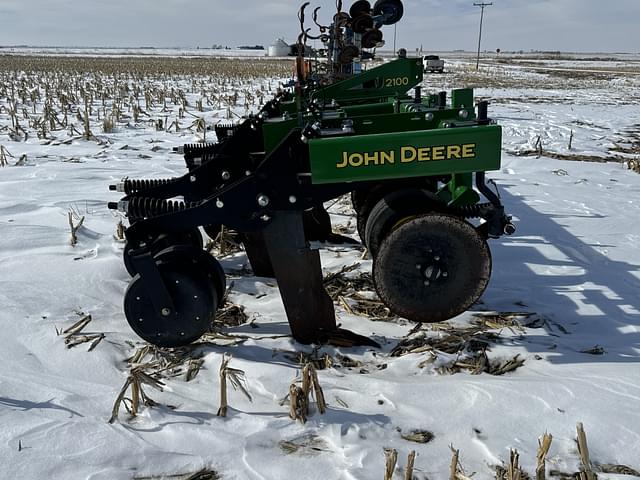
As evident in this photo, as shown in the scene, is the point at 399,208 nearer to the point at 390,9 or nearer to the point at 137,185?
the point at 137,185

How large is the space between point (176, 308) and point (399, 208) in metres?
1.50

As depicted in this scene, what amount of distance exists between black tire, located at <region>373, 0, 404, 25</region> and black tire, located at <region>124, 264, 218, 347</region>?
18.4 feet

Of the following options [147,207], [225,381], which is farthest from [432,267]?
[147,207]

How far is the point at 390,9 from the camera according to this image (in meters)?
7.47

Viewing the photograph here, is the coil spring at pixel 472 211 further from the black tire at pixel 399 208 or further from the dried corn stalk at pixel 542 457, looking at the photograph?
the dried corn stalk at pixel 542 457

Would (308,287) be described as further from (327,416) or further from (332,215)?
(332,215)

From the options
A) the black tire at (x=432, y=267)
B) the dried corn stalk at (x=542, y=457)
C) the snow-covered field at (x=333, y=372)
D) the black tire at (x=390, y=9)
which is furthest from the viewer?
the black tire at (x=390, y=9)

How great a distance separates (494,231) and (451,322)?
0.73m

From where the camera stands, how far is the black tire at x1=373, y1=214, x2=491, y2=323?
303 cm

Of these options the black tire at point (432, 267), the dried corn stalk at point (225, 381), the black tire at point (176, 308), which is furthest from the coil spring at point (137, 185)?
the black tire at point (432, 267)

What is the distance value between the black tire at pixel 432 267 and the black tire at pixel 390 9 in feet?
17.4

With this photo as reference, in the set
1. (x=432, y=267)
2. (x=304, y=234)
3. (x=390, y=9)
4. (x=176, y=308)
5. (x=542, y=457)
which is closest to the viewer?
(x=542, y=457)

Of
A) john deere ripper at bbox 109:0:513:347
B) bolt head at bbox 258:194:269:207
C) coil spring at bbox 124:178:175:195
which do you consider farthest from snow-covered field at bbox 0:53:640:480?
bolt head at bbox 258:194:269:207

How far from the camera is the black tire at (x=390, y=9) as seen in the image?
744cm
